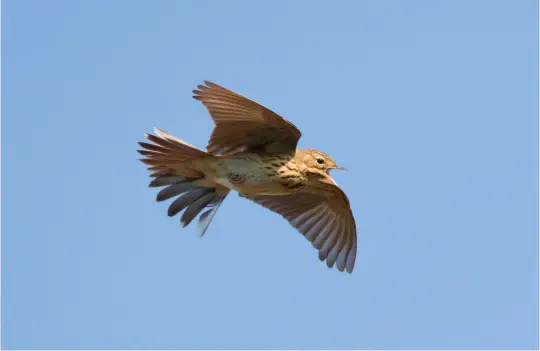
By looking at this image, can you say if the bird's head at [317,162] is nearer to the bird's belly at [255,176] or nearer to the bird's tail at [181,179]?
the bird's belly at [255,176]

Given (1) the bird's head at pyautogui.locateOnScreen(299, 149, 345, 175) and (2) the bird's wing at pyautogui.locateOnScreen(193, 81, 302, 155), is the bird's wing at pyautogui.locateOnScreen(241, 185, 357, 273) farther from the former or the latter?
(2) the bird's wing at pyautogui.locateOnScreen(193, 81, 302, 155)

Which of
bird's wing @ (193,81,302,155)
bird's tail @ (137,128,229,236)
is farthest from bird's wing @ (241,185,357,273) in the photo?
bird's wing @ (193,81,302,155)

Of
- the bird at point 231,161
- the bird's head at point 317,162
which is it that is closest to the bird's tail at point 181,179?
the bird at point 231,161

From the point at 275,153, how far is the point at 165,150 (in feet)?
3.77

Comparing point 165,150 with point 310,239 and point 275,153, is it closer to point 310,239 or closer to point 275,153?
point 275,153

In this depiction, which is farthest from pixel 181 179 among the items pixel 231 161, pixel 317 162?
pixel 317 162

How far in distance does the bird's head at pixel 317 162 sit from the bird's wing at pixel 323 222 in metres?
1.06

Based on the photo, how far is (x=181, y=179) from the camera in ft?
42.1

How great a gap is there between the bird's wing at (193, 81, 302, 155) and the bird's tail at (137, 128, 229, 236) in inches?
10.7

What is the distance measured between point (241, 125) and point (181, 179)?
3.20 feet

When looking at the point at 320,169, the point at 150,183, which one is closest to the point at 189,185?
the point at 150,183

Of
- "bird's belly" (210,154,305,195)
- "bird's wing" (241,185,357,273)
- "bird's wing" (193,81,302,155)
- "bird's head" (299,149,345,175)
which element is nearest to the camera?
"bird's wing" (193,81,302,155)

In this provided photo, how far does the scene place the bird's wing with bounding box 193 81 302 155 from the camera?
1191 cm

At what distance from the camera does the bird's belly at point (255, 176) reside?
12.4 metres
